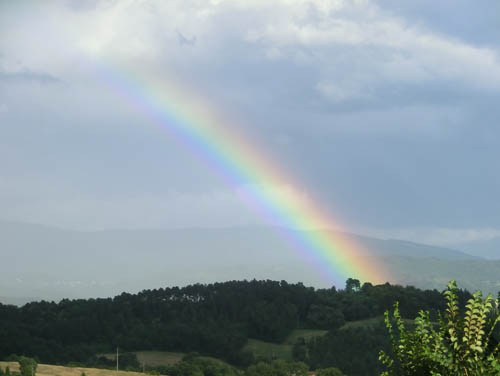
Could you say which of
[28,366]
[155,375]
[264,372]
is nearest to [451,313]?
[28,366]

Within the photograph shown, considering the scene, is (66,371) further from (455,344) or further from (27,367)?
(455,344)

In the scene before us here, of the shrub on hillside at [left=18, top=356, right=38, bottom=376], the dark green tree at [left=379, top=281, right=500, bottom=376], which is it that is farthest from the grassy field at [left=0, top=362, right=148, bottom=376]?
the dark green tree at [left=379, top=281, right=500, bottom=376]

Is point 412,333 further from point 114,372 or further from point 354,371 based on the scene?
point 354,371

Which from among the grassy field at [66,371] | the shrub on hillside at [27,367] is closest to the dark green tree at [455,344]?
the shrub on hillside at [27,367]

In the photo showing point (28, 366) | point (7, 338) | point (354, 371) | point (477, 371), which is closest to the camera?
point (477, 371)

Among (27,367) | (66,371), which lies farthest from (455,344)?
(66,371)

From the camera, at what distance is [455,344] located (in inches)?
493

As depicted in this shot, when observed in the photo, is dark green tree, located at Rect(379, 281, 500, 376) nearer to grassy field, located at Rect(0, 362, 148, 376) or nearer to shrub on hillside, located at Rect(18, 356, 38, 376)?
shrub on hillside, located at Rect(18, 356, 38, 376)

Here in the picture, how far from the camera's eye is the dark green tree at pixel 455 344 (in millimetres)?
12359

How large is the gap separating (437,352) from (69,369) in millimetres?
140621

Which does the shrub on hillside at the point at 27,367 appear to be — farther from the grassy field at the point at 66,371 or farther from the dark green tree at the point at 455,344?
the dark green tree at the point at 455,344

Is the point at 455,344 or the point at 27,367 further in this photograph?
the point at 27,367

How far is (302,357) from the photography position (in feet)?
639

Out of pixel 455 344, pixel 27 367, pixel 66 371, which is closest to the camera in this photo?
pixel 455 344
